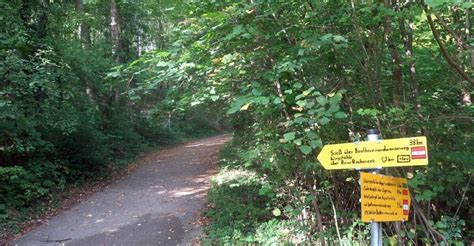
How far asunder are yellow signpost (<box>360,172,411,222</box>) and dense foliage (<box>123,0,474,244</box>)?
2.40ft

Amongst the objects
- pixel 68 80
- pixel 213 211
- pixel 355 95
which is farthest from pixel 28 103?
pixel 355 95

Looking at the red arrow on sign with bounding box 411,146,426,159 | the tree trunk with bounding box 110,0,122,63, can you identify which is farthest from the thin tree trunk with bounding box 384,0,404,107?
the tree trunk with bounding box 110,0,122,63

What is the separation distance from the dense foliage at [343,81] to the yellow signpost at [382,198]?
732 mm

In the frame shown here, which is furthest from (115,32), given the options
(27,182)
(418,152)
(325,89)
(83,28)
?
(418,152)

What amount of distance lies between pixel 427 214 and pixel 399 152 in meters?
2.26

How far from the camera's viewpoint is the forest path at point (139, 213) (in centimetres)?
853

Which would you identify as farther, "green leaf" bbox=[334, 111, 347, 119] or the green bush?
the green bush

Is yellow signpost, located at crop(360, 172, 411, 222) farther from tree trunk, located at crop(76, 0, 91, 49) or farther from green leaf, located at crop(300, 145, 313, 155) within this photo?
tree trunk, located at crop(76, 0, 91, 49)

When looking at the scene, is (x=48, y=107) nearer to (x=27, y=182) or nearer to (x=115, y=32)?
(x=27, y=182)

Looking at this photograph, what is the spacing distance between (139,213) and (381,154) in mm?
8616

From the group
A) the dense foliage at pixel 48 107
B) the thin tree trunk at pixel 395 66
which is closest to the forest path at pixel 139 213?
the dense foliage at pixel 48 107

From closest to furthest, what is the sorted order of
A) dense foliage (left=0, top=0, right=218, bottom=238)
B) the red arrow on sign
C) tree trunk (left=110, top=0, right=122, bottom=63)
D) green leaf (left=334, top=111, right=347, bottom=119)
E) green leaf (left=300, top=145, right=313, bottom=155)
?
the red arrow on sign → green leaf (left=334, top=111, right=347, bottom=119) → green leaf (left=300, top=145, right=313, bottom=155) → dense foliage (left=0, top=0, right=218, bottom=238) → tree trunk (left=110, top=0, right=122, bottom=63)

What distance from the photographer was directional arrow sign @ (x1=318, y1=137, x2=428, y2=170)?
2.36m

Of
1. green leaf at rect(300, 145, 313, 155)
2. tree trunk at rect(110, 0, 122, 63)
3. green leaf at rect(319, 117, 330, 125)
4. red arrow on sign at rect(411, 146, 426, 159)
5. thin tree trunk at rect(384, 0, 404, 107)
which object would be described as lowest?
green leaf at rect(300, 145, 313, 155)
